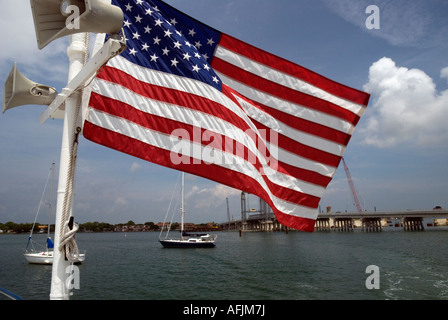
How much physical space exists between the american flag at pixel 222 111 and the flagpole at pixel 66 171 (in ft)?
1.96

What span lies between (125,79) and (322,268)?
37.4 m

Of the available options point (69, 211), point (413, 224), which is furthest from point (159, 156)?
Result: point (413, 224)

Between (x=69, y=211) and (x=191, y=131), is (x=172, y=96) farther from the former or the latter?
(x=69, y=211)

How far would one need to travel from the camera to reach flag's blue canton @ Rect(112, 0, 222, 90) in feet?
19.5

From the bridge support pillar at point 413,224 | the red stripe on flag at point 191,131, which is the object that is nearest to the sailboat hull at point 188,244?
the red stripe on flag at point 191,131

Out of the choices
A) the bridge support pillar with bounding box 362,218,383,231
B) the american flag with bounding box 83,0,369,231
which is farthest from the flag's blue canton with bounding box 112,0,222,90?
the bridge support pillar with bounding box 362,218,383,231

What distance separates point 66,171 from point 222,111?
3260mm

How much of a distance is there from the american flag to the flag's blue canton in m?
0.02

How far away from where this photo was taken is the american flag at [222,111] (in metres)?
5.57

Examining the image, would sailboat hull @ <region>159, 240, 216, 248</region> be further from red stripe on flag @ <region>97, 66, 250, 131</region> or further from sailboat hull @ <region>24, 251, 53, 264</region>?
red stripe on flag @ <region>97, 66, 250, 131</region>

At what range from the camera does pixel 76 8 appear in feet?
12.2

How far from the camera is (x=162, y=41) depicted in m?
6.23
